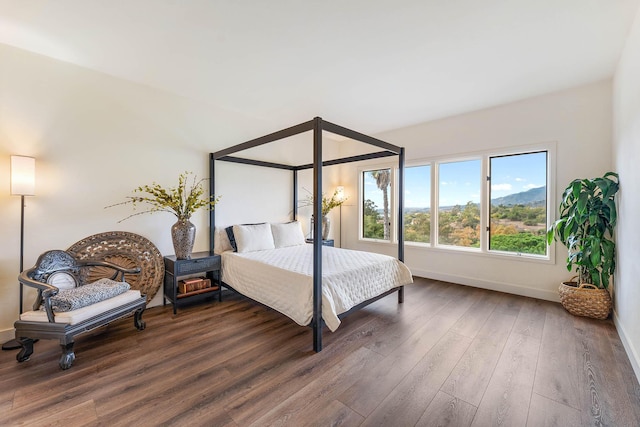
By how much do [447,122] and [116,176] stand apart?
4.77 metres

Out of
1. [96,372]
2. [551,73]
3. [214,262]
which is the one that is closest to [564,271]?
[551,73]

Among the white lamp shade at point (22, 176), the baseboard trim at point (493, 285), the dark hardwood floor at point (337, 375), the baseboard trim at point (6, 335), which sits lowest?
the dark hardwood floor at point (337, 375)

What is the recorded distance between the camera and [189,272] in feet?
10.7

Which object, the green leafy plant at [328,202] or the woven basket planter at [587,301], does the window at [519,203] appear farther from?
the green leafy plant at [328,202]

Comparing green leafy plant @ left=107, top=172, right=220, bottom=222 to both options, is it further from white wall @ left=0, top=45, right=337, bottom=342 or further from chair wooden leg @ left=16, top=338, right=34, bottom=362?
chair wooden leg @ left=16, top=338, right=34, bottom=362

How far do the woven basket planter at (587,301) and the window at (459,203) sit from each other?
131cm

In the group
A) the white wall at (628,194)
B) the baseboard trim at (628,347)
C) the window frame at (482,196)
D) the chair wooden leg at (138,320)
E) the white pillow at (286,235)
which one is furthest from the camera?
the white pillow at (286,235)

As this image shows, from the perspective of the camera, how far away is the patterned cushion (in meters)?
2.16

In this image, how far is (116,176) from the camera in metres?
3.12

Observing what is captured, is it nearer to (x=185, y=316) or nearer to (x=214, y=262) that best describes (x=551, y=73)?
(x=214, y=262)

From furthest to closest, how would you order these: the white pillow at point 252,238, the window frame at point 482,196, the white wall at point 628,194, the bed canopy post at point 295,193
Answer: the bed canopy post at point 295,193 → the white pillow at point 252,238 → the window frame at point 482,196 → the white wall at point 628,194

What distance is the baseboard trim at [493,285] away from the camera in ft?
11.8

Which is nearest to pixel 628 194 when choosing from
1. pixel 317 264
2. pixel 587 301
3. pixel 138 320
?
pixel 587 301

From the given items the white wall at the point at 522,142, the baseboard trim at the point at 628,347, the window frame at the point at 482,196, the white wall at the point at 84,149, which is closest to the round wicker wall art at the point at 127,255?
the white wall at the point at 84,149
